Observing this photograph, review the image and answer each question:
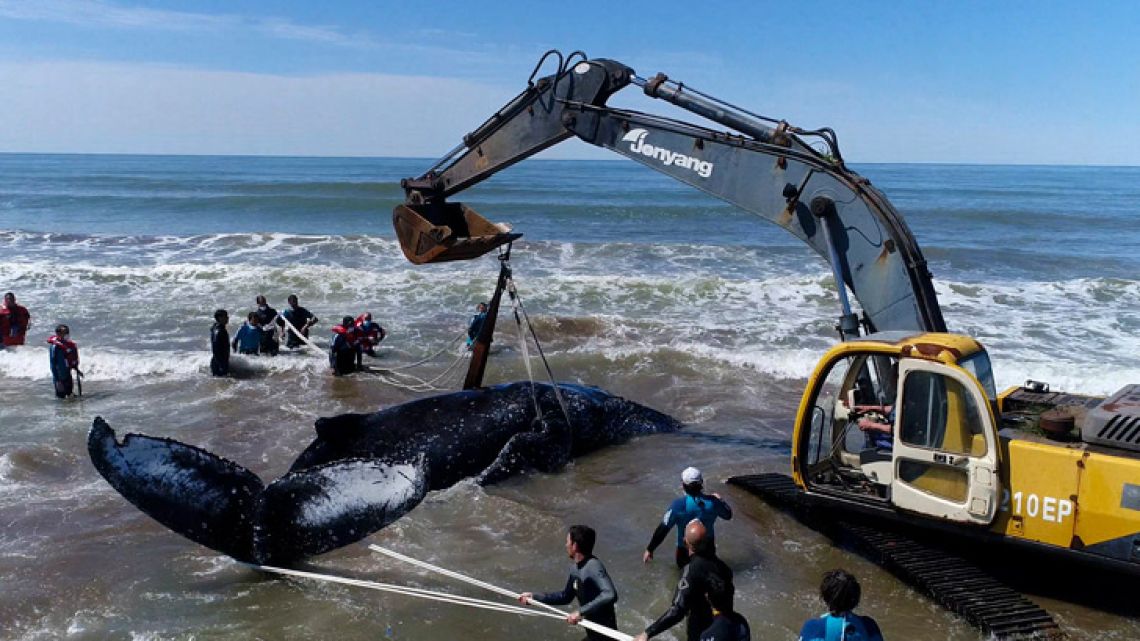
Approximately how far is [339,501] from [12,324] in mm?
12693

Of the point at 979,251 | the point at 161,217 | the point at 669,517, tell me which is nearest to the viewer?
the point at 669,517

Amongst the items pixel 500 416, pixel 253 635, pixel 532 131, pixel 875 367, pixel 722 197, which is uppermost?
pixel 532 131

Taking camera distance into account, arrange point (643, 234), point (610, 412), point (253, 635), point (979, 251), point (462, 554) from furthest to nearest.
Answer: point (643, 234), point (979, 251), point (610, 412), point (462, 554), point (253, 635)

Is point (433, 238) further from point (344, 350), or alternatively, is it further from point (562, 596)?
point (344, 350)

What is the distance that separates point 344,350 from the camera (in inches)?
624

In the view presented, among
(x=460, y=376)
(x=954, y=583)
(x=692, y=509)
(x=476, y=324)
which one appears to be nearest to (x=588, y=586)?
(x=692, y=509)

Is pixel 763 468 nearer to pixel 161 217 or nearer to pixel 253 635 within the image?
pixel 253 635

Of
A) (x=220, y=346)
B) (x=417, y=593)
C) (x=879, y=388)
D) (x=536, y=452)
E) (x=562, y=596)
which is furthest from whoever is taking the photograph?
(x=220, y=346)

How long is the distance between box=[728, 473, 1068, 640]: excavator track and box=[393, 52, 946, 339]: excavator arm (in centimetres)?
193

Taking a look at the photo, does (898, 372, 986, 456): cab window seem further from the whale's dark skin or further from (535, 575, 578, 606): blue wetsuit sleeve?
the whale's dark skin

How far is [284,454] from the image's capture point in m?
11.7

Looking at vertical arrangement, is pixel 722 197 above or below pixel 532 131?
below

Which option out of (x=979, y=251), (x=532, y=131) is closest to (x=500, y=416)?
(x=532, y=131)

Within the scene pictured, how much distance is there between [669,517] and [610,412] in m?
4.43
